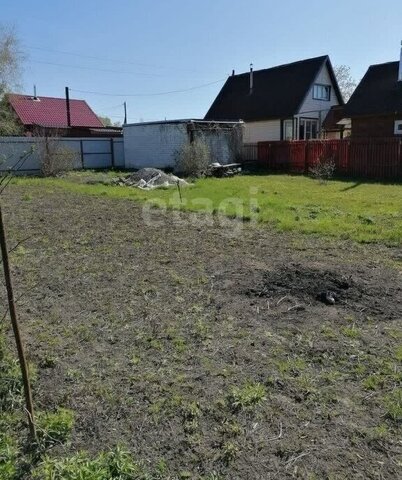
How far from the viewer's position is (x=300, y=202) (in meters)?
10.8

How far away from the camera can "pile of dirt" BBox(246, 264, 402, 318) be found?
410 centimetres

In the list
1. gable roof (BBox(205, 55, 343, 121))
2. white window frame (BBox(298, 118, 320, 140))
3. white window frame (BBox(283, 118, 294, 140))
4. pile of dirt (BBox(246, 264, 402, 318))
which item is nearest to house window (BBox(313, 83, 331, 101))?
gable roof (BBox(205, 55, 343, 121))

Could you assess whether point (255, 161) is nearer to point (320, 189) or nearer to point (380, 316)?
point (320, 189)

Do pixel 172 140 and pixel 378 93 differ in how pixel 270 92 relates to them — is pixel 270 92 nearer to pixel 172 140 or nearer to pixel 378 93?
pixel 378 93

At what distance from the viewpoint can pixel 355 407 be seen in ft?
8.34

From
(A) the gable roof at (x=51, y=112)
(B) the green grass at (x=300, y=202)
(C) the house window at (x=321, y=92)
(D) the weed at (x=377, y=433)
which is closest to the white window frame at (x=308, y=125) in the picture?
(C) the house window at (x=321, y=92)

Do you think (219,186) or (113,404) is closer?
(113,404)

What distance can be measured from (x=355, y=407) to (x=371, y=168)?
55.5 feet

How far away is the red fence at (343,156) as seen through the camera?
1722 centimetres

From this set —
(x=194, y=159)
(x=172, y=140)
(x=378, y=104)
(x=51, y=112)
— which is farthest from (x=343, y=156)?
(x=51, y=112)

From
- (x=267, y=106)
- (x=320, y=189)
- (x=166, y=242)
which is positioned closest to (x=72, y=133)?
(x=267, y=106)

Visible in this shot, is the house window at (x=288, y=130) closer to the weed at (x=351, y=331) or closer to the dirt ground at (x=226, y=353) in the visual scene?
the dirt ground at (x=226, y=353)

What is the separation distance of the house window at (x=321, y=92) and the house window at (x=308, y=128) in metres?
1.58

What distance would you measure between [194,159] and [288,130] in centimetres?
1130
